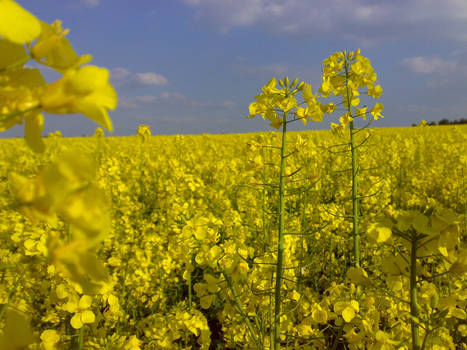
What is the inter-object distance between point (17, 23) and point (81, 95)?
127mm

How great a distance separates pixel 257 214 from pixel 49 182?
11.9 feet

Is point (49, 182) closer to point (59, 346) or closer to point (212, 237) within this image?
point (212, 237)

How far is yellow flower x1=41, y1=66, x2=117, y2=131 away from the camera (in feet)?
1.69

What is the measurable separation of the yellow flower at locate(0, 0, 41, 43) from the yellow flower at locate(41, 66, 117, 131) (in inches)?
3.0

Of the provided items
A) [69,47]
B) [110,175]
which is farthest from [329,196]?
[69,47]

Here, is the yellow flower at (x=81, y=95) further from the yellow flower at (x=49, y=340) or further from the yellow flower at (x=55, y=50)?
the yellow flower at (x=49, y=340)

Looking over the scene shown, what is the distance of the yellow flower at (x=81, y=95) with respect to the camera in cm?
51

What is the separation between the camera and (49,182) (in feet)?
1.56

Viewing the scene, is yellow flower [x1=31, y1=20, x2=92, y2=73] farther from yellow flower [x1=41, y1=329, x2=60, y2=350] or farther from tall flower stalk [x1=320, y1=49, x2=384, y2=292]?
tall flower stalk [x1=320, y1=49, x2=384, y2=292]

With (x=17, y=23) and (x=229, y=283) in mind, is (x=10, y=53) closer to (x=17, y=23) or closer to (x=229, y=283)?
(x=17, y=23)

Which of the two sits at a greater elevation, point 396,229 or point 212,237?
point 396,229

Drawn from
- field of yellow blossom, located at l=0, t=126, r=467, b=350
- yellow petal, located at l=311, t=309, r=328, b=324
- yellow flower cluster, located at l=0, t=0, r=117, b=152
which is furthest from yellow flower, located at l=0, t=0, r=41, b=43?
yellow petal, located at l=311, t=309, r=328, b=324

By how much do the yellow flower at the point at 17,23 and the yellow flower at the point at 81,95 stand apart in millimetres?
76

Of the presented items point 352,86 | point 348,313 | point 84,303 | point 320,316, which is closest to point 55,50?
point 84,303
